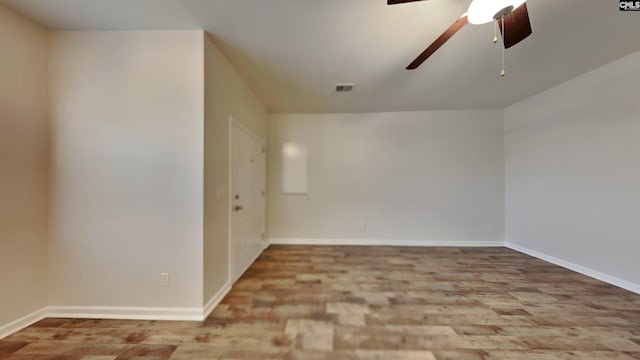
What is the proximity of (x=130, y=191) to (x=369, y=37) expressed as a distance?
2.64 meters

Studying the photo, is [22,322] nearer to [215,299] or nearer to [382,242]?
[215,299]

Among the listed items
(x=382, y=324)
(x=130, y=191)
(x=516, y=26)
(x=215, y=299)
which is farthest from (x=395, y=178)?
(x=130, y=191)

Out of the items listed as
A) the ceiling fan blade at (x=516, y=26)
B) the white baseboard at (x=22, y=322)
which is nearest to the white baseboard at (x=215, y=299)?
the white baseboard at (x=22, y=322)

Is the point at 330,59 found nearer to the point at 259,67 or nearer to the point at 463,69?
the point at 259,67

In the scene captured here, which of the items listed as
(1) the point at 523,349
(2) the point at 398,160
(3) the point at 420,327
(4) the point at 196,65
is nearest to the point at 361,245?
(2) the point at 398,160

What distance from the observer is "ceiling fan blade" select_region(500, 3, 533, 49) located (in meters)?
1.66

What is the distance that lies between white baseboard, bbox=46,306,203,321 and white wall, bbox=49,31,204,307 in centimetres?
5

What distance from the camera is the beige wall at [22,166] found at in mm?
1920

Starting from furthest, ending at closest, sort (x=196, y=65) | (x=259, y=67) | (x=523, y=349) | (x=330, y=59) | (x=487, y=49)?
(x=259, y=67), (x=330, y=59), (x=487, y=49), (x=196, y=65), (x=523, y=349)

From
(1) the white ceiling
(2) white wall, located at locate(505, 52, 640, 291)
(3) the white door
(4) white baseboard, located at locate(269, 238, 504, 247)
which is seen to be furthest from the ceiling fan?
(4) white baseboard, located at locate(269, 238, 504, 247)

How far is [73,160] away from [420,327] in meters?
3.43

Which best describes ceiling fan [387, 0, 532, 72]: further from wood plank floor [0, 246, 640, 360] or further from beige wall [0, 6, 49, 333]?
beige wall [0, 6, 49, 333]

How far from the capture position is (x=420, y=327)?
210cm

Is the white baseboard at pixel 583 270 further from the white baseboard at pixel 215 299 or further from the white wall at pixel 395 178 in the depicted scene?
the white baseboard at pixel 215 299
